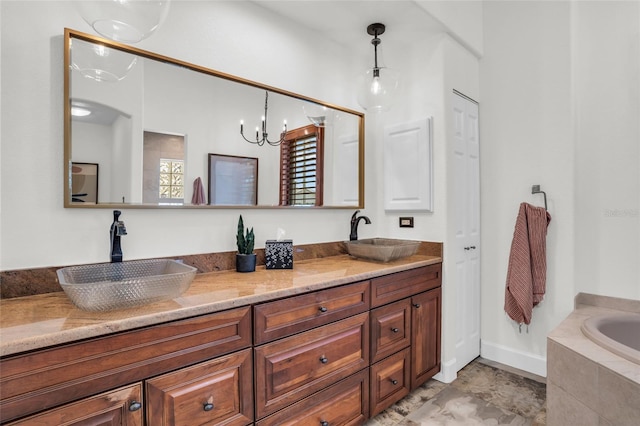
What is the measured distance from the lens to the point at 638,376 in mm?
1435

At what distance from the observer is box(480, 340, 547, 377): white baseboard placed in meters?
2.59

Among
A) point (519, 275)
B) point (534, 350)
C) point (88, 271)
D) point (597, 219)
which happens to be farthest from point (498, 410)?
point (88, 271)

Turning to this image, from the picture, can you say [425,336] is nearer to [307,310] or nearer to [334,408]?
[334,408]

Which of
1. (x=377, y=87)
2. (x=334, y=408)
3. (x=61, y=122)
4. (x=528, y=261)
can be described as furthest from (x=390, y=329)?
(x=61, y=122)

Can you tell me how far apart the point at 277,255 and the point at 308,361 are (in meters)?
0.63

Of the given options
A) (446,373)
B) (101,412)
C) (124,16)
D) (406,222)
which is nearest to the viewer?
(101,412)

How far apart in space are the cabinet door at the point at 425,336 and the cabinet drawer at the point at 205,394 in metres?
1.25

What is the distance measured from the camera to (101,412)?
1030mm

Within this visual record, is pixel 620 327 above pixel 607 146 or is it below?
below

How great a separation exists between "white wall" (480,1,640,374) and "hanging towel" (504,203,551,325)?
11 centimetres

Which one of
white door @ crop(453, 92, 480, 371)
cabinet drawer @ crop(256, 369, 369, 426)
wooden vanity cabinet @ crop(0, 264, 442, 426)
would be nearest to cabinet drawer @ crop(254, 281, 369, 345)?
wooden vanity cabinet @ crop(0, 264, 442, 426)

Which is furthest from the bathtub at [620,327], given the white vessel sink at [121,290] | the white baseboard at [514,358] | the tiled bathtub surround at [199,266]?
the white vessel sink at [121,290]

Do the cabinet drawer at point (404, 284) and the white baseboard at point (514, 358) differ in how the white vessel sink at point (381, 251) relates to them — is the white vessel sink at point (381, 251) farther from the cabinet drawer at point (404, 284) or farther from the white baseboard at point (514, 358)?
the white baseboard at point (514, 358)

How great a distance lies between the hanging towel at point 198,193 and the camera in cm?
184
